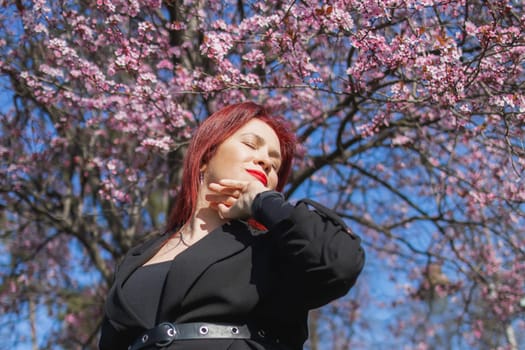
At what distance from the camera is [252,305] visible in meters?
1.70

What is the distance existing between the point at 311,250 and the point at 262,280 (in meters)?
0.21

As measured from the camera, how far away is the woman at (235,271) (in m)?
1.63

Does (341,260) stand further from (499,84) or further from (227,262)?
(499,84)

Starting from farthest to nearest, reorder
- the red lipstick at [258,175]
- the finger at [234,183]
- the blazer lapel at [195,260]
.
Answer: the red lipstick at [258,175]
the finger at [234,183]
the blazer lapel at [195,260]

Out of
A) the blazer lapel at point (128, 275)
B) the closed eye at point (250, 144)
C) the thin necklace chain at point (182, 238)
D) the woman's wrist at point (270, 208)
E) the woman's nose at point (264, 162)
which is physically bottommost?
the blazer lapel at point (128, 275)

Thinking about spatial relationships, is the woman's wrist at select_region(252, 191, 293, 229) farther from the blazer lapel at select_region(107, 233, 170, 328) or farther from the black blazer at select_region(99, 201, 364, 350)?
the blazer lapel at select_region(107, 233, 170, 328)

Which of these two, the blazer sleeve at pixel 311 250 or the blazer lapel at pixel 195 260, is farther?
the blazer lapel at pixel 195 260

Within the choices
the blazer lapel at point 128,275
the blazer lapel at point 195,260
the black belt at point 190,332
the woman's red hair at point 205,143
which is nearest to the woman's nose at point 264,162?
the woman's red hair at point 205,143

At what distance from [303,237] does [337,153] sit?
12.1ft

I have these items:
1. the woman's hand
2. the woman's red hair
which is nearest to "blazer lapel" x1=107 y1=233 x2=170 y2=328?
the woman's red hair

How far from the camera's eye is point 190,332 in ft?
5.49

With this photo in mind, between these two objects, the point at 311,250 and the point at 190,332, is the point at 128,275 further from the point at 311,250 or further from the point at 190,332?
the point at 311,250

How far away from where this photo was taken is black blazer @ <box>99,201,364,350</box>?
1.61 m

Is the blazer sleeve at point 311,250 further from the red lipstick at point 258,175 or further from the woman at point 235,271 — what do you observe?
the red lipstick at point 258,175
